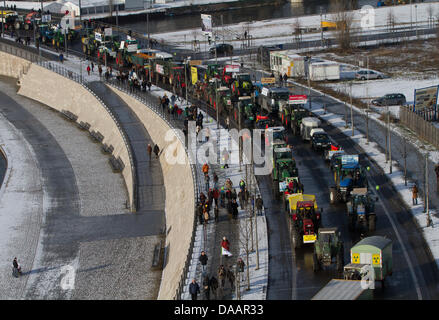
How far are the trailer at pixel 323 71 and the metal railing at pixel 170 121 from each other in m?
15.5

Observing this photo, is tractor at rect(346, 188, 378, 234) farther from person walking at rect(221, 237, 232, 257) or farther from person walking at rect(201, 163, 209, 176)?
person walking at rect(201, 163, 209, 176)

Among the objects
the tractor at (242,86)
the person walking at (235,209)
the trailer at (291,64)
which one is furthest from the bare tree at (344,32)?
the person walking at (235,209)

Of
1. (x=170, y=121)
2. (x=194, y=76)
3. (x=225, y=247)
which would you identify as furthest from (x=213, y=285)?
(x=194, y=76)

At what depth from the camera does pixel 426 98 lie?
223 feet

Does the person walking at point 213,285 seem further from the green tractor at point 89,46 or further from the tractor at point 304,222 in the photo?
the green tractor at point 89,46

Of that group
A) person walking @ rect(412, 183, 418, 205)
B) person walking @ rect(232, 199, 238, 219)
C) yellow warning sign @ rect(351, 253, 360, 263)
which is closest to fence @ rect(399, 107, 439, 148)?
person walking @ rect(412, 183, 418, 205)

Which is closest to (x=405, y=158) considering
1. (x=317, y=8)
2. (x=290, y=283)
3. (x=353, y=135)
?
(x=353, y=135)

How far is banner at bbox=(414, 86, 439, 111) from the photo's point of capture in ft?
222

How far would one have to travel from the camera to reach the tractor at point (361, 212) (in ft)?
152

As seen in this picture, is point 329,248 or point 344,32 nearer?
point 329,248

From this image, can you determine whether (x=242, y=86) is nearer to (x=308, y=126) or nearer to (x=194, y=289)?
(x=308, y=126)

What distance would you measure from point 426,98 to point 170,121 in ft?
64.0
